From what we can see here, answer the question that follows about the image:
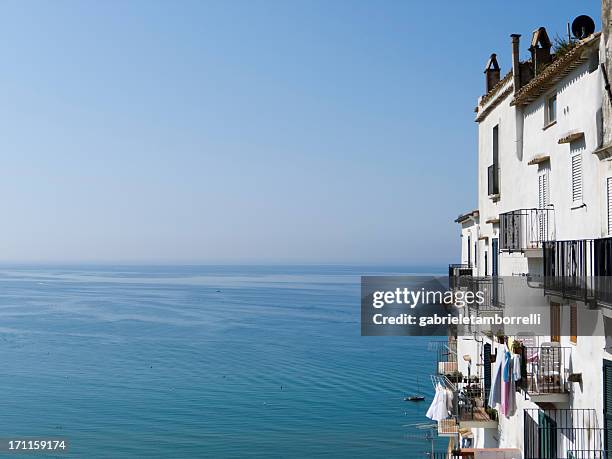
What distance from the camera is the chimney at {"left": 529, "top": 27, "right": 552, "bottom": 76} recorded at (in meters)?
18.8

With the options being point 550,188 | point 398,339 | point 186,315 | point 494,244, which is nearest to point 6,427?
point 494,244

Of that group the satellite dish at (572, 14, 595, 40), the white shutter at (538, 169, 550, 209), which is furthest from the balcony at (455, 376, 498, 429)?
the satellite dish at (572, 14, 595, 40)

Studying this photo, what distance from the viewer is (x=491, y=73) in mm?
23984

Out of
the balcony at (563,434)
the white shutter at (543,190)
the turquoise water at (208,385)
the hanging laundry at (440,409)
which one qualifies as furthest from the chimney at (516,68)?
the turquoise water at (208,385)

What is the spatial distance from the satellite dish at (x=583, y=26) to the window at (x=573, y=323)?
22.4 ft

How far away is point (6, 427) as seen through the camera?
43.7 metres

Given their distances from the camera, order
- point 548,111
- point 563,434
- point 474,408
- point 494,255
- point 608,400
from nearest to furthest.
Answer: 1. point 608,400
2. point 563,434
3. point 548,111
4. point 494,255
5. point 474,408

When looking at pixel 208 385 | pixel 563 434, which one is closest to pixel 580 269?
pixel 563 434

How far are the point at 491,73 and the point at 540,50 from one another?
506cm

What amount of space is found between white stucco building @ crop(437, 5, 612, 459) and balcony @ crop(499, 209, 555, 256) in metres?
0.03

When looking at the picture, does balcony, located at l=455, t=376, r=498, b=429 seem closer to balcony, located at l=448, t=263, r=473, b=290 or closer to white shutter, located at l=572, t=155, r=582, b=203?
balcony, located at l=448, t=263, r=473, b=290

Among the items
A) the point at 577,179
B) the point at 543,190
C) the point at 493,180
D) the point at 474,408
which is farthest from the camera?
the point at 474,408

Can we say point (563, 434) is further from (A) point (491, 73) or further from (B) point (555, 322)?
(A) point (491, 73)

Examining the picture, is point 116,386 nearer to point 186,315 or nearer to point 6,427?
point 6,427
